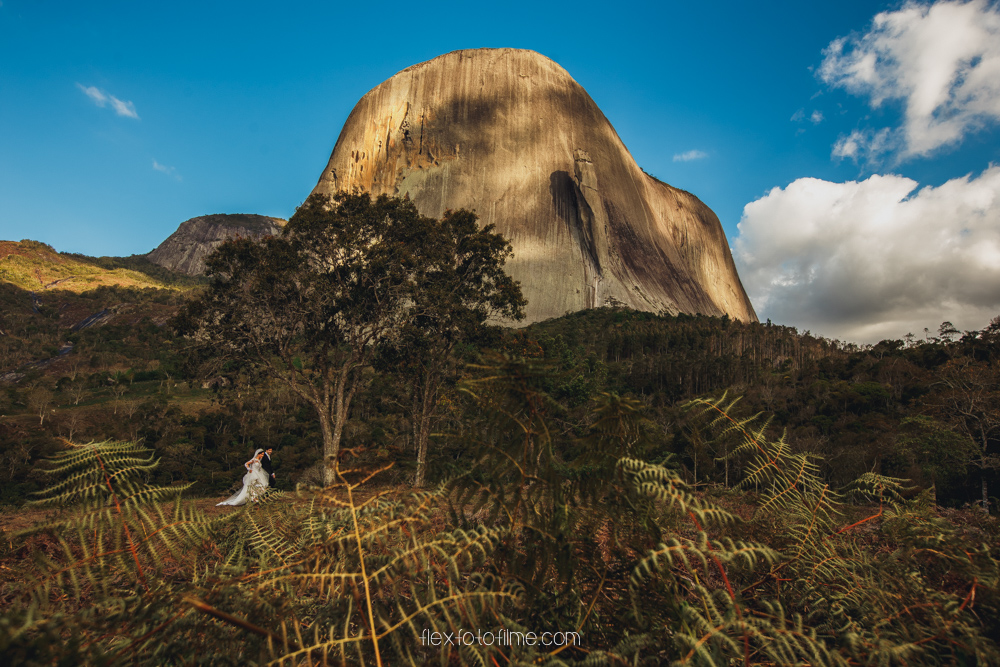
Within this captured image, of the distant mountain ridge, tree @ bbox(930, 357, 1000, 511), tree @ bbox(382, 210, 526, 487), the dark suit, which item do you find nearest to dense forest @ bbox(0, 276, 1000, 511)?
tree @ bbox(930, 357, 1000, 511)

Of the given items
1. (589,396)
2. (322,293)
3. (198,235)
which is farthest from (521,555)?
(198,235)

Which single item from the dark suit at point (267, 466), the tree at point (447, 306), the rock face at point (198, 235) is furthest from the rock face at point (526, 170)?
the rock face at point (198, 235)

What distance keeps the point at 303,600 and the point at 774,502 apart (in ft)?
3.65

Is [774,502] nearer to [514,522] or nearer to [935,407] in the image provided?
[514,522]

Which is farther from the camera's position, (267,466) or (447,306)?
(447,306)

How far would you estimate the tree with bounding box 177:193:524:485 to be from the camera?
458 inches

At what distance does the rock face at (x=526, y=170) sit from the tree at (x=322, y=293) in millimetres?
29110

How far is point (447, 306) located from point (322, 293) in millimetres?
3319

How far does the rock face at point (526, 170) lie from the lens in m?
43.8

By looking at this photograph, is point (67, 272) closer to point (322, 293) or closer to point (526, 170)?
point (526, 170)

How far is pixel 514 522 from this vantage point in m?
0.85

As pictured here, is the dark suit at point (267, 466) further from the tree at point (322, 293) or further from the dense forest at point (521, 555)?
the dense forest at point (521, 555)

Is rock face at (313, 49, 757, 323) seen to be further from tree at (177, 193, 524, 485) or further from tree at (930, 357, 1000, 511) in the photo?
tree at (177, 193, 524, 485)

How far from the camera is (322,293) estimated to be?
1188 cm
